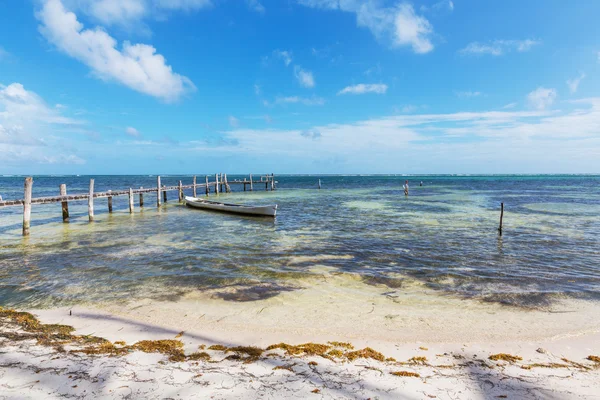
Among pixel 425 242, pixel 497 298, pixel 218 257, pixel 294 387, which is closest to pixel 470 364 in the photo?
pixel 294 387

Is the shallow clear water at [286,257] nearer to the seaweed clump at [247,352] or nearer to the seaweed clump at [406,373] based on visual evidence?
the seaweed clump at [247,352]

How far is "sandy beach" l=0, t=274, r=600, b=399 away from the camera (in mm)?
4043

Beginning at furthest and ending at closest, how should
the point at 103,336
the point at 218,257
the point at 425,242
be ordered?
the point at 425,242 → the point at 218,257 → the point at 103,336

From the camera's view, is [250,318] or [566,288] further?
[566,288]

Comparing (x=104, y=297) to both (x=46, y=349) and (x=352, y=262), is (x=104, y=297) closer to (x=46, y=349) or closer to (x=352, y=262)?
(x=46, y=349)

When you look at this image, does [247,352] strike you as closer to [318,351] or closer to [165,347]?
[318,351]

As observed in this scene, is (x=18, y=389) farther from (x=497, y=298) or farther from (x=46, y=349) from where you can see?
(x=497, y=298)

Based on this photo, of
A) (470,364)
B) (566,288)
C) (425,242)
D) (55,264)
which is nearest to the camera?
(470,364)

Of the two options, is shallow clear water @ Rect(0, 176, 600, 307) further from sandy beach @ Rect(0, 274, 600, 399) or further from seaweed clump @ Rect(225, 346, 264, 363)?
seaweed clump @ Rect(225, 346, 264, 363)

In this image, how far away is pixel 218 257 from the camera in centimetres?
1227

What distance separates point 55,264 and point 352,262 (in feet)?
35.5

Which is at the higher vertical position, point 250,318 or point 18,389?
point 18,389

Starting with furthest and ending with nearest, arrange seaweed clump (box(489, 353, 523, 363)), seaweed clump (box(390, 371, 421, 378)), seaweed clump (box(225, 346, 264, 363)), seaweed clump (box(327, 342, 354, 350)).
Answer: seaweed clump (box(327, 342, 354, 350)), seaweed clump (box(489, 353, 523, 363)), seaweed clump (box(225, 346, 264, 363)), seaweed clump (box(390, 371, 421, 378))

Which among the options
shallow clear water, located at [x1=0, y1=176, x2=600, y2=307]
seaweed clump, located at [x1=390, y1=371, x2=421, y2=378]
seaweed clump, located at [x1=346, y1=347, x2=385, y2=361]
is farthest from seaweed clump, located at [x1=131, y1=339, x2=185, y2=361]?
seaweed clump, located at [x1=390, y1=371, x2=421, y2=378]
